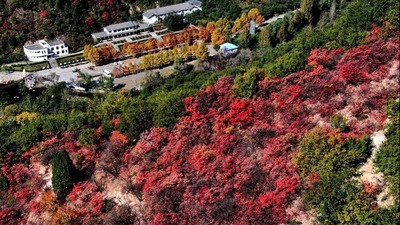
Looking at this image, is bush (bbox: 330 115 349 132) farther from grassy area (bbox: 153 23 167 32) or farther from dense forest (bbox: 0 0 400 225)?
grassy area (bbox: 153 23 167 32)

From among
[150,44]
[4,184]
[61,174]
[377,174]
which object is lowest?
[150,44]

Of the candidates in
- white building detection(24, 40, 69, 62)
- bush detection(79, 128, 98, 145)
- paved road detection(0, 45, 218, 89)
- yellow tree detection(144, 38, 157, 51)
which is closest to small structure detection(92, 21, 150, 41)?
white building detection(24, 40, 69, 62)

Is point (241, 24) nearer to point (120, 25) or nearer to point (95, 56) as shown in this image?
point (120, 25)

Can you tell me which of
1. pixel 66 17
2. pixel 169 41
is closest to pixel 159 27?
pixel 169 41

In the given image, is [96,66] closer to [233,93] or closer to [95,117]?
[95,117]

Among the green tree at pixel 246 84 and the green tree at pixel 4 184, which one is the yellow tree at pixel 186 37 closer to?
the green tree at pixel 246 84

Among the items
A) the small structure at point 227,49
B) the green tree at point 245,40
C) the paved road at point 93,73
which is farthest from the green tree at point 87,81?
the green tree at point 245,40

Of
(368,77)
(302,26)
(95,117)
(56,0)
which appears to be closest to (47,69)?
(56,0)
